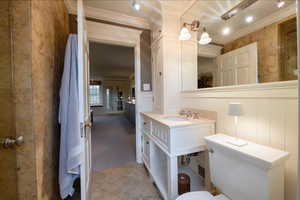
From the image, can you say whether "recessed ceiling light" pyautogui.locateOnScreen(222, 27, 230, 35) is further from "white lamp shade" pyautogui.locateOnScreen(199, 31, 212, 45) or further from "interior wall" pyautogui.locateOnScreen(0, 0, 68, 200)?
"interior wall" pyautogui.locateOnScreen(0, 0, 68, 200)

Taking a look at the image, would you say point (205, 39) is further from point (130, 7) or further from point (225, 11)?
point (130, 7)

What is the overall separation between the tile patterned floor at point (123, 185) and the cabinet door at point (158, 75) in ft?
3.52

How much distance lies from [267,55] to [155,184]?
1894 millimetres

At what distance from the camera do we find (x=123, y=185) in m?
1.73

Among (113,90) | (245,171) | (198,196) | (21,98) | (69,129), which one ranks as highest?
(113,90)

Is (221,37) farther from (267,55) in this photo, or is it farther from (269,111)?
(269,111)

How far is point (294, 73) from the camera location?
0.81m

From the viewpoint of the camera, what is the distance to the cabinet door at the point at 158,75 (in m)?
1.95

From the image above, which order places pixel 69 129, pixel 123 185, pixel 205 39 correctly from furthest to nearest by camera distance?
pixel 123 185 < pixel 205 39 < pixel 69 129

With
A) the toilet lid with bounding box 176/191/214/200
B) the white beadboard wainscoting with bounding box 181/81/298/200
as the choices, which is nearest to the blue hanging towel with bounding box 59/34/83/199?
the toilet lid with bounding box 176/191/214/200

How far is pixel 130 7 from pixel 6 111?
202 cm

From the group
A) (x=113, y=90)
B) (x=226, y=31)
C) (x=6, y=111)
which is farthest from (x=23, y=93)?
(x=113, y=90)

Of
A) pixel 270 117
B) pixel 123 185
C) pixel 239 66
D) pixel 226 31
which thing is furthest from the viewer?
pixel 123 185

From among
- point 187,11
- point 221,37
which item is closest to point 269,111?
point 221,37
